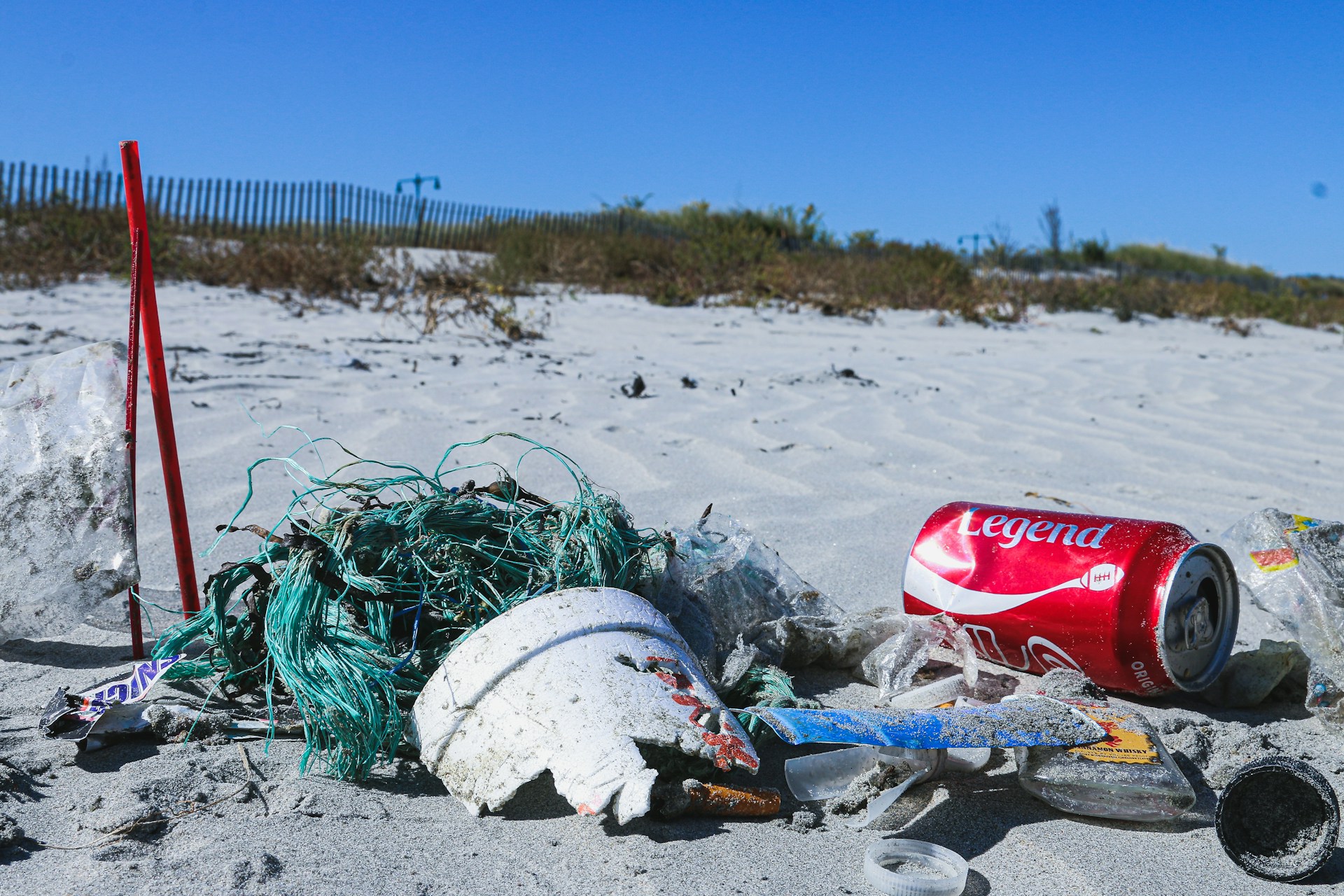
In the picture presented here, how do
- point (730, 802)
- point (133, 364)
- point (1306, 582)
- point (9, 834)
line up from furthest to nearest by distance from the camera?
point (1306, 582), point (133, 364), point (730, 802), point (9, 834)

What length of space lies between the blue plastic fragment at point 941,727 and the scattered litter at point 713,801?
9 centimetres

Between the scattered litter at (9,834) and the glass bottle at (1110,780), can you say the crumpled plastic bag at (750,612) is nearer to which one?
the glass bottle at (1110,780)

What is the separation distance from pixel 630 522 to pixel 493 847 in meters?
0.69

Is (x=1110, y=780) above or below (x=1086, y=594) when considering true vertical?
below

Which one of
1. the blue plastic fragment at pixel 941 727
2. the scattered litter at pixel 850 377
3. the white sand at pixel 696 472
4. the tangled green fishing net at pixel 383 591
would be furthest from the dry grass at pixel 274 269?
the blue plastic fragment at pixel 941 727

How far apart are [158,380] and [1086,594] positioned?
5.28 feet

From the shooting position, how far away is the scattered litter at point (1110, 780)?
55.4 inches

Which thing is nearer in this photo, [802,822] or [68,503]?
[802,822]

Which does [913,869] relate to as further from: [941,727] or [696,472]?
[696,472]

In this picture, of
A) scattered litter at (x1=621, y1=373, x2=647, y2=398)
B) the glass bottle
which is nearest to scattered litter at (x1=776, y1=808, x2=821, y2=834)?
the glass bottle

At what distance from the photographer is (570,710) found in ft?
4.41

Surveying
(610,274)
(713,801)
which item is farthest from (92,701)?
(610,274)

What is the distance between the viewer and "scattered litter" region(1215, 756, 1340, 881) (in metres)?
1.27

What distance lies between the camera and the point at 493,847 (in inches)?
51.6
